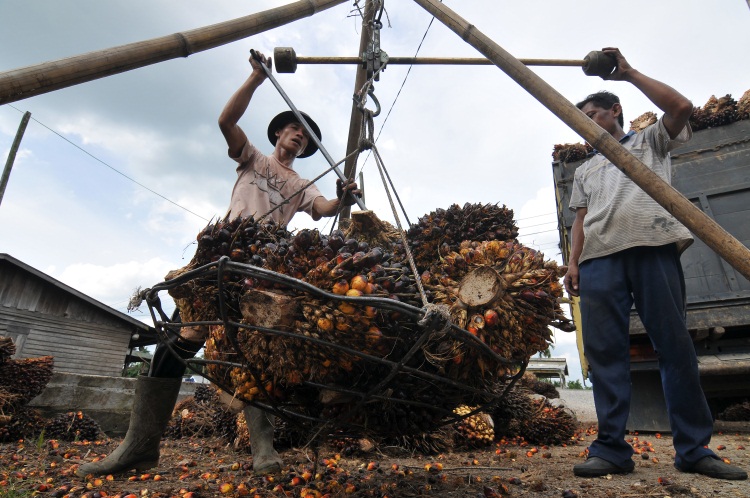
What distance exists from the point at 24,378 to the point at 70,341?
940cm

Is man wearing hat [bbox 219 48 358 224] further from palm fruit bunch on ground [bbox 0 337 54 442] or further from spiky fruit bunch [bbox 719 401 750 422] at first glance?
spiky fruit bunch [bbox 719 401 750 422]

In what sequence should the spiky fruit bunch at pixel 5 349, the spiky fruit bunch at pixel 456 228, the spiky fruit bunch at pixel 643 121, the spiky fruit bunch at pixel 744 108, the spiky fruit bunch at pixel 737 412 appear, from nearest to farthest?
the spiky fruit bunch at pixel 456 228
the spiky fruit bunch at pixel 744 108
the spiky fruit bunch at pixel 643 121
the spiky fruit bunch at pixel 737 412
the spiky fruit bunch at pixel 5 349

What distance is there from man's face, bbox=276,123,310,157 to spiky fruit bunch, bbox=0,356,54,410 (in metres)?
5.19

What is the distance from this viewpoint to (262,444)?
289 cm

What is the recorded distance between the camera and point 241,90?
2766 millimetres

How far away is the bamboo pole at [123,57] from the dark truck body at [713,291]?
4529 millimetres

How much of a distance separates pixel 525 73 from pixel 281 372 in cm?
172

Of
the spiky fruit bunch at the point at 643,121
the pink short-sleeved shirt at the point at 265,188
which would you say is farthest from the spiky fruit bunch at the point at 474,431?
the spiky fruit bunch at the point at 643,121

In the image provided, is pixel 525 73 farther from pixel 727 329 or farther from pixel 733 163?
pixel 733 163

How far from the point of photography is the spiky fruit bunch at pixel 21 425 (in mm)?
5012

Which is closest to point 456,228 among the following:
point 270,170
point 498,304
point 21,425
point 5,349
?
point 498,304

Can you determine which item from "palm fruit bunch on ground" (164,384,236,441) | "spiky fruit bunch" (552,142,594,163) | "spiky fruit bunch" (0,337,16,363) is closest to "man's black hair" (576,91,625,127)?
"spiky fruit bunch" (552,142,594,163)

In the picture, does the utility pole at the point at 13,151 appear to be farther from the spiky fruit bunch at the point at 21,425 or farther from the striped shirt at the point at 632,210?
the striped shirt at the point at 632,210

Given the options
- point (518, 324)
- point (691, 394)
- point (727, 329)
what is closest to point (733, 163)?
point (727, 329)
